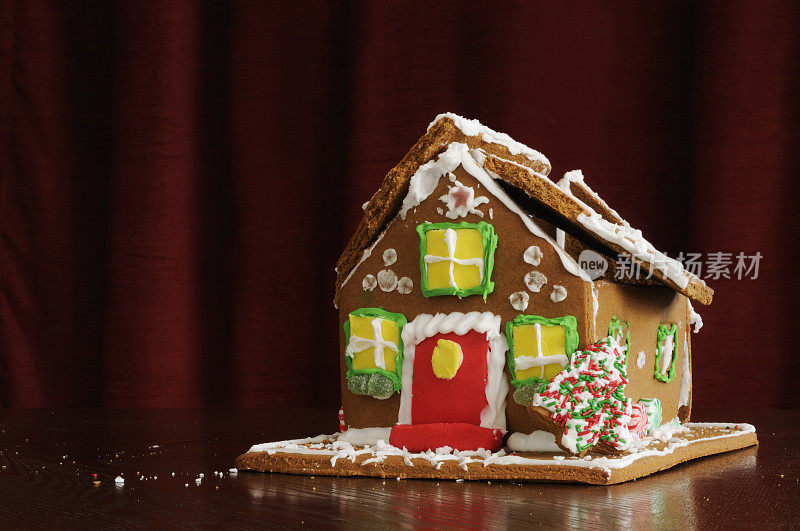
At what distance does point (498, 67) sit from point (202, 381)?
114 cm

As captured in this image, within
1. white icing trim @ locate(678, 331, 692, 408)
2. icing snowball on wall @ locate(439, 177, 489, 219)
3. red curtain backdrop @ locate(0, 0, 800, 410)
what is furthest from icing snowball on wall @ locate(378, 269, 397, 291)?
red curtain backdrop @ locate(0, 0, 800, 410)

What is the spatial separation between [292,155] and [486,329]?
1.39 metres

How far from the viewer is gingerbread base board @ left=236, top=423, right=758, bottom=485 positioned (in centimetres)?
98

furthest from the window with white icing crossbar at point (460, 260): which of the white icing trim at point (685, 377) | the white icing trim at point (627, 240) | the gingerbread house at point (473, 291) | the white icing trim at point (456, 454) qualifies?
the white icing trim at point (685, 377)

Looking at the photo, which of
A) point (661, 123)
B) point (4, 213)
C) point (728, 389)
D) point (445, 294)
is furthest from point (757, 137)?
point (4, 213)

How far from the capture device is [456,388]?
1.15m

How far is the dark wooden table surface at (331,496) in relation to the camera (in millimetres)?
782

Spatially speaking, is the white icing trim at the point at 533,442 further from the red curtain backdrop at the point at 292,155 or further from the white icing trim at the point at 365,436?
the red curtain backdrop at the point at 292,155

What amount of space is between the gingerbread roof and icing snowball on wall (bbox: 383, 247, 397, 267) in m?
0.04

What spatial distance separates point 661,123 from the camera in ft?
7.25

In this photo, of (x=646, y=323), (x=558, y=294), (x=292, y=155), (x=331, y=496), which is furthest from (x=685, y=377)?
(x=292, y=155)

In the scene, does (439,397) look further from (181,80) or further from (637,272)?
(181,80)

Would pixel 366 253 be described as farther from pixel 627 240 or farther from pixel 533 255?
pixel 627 240

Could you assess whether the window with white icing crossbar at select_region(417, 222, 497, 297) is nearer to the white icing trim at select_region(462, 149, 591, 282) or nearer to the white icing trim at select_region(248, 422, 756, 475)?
the white icing trim at select_region(462, 149, 591, 282)
